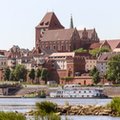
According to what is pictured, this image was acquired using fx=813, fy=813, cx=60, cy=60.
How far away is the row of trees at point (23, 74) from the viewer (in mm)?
126812

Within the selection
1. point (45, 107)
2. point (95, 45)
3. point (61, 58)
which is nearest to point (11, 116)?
point (45, 107)

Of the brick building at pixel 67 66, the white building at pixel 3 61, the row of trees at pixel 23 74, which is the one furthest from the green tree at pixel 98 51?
the white building at pixel 3 61

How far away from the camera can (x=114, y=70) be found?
11581 cm

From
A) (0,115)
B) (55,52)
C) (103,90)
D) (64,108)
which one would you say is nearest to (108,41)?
(55,52)

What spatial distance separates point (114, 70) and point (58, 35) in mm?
38535

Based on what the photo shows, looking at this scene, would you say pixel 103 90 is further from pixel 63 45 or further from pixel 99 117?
pixel 99 117

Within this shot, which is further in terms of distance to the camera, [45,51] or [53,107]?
[45,51]

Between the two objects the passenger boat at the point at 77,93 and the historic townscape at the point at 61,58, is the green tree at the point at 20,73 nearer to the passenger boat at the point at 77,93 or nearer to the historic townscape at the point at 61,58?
the historic townscape at the point at 61,58

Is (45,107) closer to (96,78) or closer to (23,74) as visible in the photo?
(96,78)

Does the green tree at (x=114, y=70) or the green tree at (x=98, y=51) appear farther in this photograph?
the green tree at (x=98, y=51)

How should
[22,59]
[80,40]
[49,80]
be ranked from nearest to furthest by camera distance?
1. [49,80]
2. [22,59]
3. [80,40]

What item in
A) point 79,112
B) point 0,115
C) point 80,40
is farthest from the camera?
point 80,40

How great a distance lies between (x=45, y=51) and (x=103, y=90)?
45.3 metres

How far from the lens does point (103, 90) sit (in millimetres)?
103938
